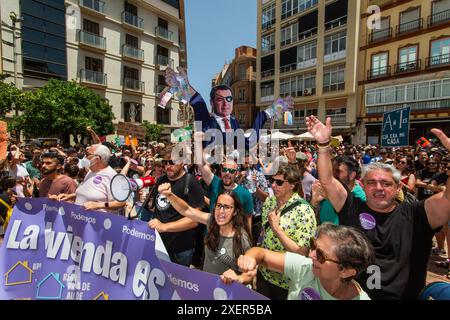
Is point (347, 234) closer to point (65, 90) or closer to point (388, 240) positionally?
point (388, 240)

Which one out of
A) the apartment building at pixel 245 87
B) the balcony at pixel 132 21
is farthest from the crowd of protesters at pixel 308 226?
the apartment building at pixel 245 87

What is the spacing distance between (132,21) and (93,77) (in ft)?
23.3

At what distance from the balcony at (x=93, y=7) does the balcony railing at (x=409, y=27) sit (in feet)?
81.3

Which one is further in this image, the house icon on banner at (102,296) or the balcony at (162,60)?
the balcony at (162,60)

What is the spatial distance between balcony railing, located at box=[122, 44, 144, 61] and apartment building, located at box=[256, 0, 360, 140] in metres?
15.8

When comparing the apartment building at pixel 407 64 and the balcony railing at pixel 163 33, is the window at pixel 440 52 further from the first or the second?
the balcony railing at pixel 163 33

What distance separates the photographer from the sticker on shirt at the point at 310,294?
164 cm

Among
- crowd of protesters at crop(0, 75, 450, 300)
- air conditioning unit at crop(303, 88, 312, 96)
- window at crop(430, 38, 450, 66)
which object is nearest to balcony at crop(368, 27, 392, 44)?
window at crop(430, 38, 450, 66)

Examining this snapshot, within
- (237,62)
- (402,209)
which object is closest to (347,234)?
(402,209)

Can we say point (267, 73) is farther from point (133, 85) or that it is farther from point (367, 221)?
point (367, 221)

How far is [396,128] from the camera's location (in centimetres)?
682

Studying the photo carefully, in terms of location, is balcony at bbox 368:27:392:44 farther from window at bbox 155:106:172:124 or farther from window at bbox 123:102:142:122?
window at bbox 123:102:142:122
